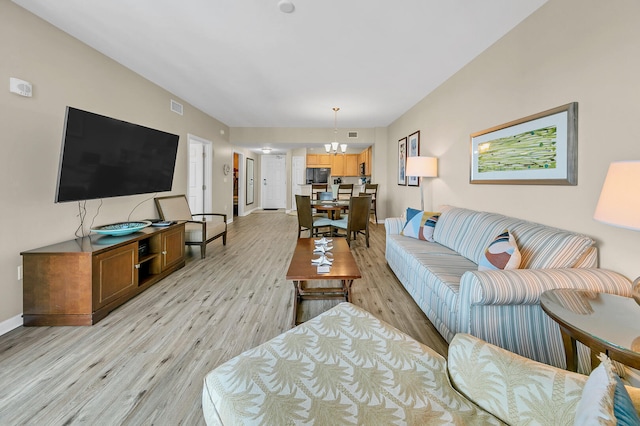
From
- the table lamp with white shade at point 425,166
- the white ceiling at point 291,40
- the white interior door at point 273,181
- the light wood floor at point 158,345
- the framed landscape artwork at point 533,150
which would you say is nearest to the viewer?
the light wood floor at point 158,345

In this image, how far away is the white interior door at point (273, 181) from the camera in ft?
34.9

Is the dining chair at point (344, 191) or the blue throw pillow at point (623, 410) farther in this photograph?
the dining chair at point (344, 191)

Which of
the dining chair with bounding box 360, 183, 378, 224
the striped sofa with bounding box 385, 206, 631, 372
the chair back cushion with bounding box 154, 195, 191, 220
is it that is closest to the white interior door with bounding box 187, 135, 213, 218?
the chair back cushion with bounding box 154, 195, 191, 220

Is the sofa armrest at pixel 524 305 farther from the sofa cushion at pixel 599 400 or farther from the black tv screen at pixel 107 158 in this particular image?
the black tv screen at pixel 107 158

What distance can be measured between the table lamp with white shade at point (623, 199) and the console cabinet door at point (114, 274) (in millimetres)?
3259

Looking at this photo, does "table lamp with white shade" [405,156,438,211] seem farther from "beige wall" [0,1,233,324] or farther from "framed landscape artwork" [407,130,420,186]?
"beige wall" [0,1,233,324]

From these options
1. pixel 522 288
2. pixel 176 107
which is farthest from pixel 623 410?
pixel 176 107

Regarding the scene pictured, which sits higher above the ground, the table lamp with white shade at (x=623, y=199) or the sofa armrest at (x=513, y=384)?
the table lamp with white shade at (x=623, y=199)

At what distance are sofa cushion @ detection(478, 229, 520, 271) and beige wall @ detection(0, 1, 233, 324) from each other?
140 inches

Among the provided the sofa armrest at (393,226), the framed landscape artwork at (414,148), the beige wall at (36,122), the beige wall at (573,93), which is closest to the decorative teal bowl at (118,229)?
the beige wall at (36,122)

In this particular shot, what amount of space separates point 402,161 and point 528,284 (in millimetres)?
4541

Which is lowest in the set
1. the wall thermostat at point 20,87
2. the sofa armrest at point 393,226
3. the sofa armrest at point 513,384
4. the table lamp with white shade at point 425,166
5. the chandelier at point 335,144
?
the sofa armrest at point 513,384

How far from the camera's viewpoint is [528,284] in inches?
60.2

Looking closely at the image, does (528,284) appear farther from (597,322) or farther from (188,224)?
(188,224)
